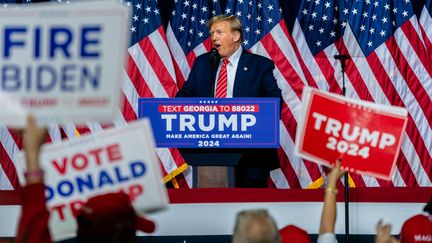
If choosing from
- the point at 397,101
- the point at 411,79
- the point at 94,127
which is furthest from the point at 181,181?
the point at 411,79

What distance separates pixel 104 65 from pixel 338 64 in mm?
7277

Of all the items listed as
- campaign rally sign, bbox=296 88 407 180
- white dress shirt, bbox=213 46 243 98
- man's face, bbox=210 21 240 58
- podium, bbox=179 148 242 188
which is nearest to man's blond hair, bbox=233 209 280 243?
campaign rally sign, bbox=296 88 407 180

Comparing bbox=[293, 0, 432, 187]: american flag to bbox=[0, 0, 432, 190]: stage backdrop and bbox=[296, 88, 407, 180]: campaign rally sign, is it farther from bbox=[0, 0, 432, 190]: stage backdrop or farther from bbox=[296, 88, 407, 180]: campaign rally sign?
bbox=[296, 88, 407, 180]: campaign rally sign

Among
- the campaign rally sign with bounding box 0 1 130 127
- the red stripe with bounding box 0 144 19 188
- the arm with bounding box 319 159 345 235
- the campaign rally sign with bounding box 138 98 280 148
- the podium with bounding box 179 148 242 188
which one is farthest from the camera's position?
the red stripe with bounding box 0 144 19 188

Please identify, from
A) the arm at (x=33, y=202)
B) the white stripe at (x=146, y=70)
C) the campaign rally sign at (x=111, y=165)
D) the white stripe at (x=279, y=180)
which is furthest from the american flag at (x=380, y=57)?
the arm at (x=33, y=202)

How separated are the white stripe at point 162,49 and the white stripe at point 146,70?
0.14m

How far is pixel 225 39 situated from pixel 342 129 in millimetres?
3623

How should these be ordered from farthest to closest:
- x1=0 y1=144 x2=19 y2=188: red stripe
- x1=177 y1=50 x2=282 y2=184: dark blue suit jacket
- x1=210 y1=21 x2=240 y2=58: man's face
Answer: x1=0 y1=144 x2=19 y2=188: red stripe < x1=210 y1=21 x2=240 y2=58: man's face < x1=177 y1=50 x2=282 y2=184: dark blue suit jacket

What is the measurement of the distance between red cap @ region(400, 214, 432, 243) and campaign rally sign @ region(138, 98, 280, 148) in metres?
3.21

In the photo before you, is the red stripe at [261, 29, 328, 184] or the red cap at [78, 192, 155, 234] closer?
the red cap at [78, 192, 155, 234]

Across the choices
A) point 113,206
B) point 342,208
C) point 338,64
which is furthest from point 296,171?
point 113,206

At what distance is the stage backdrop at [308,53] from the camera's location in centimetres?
1056

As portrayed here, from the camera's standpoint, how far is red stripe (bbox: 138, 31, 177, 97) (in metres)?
10.6

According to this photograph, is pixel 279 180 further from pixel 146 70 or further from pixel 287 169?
pixel 146 70
